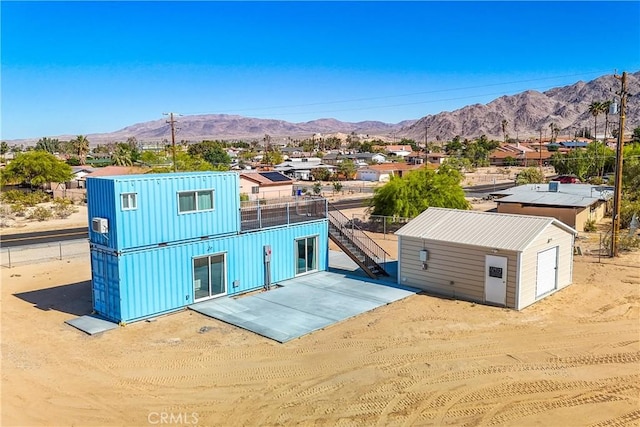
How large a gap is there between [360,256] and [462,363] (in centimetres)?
969

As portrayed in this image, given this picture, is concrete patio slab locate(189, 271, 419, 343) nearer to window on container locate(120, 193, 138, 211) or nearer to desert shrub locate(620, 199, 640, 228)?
window on container locate(120, 193, 138, 211)

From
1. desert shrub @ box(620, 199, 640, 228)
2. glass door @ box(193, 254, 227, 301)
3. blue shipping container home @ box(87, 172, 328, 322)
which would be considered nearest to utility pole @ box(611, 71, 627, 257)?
desert shrub @ box(620, 199, 640, 228)

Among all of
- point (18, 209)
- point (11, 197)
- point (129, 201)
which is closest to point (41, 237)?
point (18, 209)

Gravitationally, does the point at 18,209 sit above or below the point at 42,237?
above

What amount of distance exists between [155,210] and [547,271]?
Result: 14096mm

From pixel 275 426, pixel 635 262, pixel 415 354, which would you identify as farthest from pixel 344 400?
pixel 635 262

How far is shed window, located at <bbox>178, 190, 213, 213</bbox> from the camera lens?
18.4 m

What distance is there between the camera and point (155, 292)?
17.6 m

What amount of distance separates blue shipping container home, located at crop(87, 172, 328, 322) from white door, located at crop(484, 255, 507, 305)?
25.7ft

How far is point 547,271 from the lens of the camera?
778 inches

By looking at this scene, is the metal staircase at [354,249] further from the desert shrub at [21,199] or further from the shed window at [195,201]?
the desert shrub at [21,199]

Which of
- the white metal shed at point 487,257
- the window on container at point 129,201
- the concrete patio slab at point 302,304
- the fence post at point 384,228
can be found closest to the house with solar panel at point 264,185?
the fence post at point 384,228

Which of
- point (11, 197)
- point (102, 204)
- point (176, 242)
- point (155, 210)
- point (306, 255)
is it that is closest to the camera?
point (102, 204)

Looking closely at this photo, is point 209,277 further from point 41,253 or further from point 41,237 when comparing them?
point 41,237
